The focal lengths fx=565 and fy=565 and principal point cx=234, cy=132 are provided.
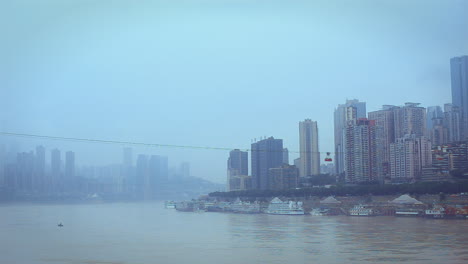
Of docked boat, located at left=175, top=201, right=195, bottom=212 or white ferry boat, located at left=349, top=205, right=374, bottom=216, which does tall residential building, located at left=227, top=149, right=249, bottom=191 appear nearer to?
docked boat, located at left=175, top=201, right=195, bottom=212

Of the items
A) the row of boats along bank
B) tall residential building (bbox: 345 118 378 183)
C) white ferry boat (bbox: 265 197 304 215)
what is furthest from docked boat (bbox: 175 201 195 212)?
tall residential building (bbox: 345 118 378 183)

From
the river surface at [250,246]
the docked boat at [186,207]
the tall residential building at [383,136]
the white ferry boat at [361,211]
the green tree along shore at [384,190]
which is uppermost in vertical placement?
the tall residential building at [383,136]

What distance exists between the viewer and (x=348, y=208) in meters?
20.2

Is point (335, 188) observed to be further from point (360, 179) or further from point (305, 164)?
point (305, 164)

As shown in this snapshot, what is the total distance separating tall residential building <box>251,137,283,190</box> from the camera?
2933 centimetres

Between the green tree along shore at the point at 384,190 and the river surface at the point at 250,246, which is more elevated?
the green tree along shore at the point at 384,190

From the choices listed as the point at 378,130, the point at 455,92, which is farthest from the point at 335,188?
the point at 455,92

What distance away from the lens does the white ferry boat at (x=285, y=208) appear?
842 inches

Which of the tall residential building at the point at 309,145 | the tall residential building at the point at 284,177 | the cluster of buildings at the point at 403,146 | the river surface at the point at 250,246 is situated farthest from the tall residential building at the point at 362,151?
the river surface at the point at 250,246

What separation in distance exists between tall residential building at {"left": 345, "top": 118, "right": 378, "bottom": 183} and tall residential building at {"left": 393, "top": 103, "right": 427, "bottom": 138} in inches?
51.9

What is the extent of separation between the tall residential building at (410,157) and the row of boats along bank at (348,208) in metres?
2.49

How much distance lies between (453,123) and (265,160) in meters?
9.98

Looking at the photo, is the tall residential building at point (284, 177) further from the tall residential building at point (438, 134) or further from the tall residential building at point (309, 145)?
the tall residential building at point (438, 134)

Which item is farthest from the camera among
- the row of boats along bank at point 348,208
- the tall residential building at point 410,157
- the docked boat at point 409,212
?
the tall residential building at point 410,157
